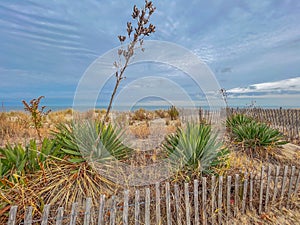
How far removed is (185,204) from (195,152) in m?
1.11

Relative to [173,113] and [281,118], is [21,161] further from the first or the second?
[281,118]

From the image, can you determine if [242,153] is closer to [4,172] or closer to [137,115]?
[4,172]

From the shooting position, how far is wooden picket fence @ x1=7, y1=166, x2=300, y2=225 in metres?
2.40

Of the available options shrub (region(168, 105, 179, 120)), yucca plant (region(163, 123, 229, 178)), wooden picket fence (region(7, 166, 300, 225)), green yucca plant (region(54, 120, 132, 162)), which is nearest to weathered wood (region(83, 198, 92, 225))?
wooden picket fence (region(7, 166, 300, 225))

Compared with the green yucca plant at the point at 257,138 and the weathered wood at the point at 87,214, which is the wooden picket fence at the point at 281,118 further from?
the weathered wood at the point at 87,214

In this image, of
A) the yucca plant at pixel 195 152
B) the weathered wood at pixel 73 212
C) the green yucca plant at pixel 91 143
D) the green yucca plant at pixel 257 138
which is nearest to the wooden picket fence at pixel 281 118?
the green yucca plant at pixel 257 138

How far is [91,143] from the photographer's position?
12.2 ft

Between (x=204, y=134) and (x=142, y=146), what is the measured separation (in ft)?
6.26

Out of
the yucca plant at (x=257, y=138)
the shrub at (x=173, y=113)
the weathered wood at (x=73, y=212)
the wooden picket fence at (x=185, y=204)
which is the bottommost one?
the wooden picket fence at (x=185, y=204)

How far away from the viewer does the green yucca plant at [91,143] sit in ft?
11.5

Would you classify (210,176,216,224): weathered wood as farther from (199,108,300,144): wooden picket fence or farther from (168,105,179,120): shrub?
(168,105,179,120): shrub

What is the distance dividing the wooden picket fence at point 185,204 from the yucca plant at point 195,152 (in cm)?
37

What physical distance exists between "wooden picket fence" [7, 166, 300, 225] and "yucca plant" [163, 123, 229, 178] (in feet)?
1.23

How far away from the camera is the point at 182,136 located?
387 cm
